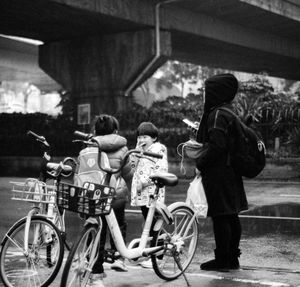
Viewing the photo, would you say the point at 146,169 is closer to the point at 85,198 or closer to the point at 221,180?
the point at 221,180

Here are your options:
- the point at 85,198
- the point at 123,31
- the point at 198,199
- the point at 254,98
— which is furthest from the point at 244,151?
the point at 123,31

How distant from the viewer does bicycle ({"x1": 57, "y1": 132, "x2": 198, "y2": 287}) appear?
4.33m

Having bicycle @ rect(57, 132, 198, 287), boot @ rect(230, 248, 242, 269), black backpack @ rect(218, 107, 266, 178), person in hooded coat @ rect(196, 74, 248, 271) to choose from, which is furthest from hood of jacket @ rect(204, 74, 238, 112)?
boot @ rect(230, 248, 242, 269)

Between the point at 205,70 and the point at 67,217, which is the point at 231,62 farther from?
the point at 67,217

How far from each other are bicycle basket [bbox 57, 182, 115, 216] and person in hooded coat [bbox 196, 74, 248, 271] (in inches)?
62.9

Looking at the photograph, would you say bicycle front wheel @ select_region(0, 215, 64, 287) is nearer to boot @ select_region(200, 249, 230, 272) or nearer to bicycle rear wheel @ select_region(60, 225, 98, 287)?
bicycle rear wheel @ select_region(60, 225, 98, 287)

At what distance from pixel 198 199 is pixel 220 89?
108cm

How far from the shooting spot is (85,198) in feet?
14.1

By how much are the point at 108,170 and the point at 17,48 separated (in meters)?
27.4

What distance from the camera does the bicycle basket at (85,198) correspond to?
4.31m

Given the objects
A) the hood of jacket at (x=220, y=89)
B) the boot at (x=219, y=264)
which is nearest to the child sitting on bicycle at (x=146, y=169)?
the hood of jacket at (x=220, y=89)

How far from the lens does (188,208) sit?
565 centimetres

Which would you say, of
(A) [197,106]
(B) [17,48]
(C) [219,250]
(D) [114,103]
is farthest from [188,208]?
(B) [17,48]

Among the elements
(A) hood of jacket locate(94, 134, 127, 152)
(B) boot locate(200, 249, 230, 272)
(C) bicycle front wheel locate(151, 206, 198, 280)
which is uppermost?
(A) hood of jacket locate(94, 134, 127, 152)
